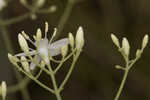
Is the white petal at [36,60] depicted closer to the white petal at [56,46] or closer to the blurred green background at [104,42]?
the white petal at [56,46]

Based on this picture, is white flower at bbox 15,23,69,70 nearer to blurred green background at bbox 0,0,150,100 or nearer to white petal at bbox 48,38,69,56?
white petal at bbox 48,38,69,56

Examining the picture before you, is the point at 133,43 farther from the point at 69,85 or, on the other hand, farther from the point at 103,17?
the point at 69,85

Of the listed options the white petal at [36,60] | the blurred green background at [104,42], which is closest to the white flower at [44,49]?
the white petal at [36,60]

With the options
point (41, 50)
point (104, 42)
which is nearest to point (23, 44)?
point (41, 50)

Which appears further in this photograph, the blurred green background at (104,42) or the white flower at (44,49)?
the blurred green background at (104,42)

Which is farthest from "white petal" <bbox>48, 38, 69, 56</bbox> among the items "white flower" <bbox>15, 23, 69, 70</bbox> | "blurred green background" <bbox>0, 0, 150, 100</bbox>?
"blurred green background" <bbox>0, 0, 150, 100</bbox>

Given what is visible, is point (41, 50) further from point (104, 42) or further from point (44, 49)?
point (104, 42)

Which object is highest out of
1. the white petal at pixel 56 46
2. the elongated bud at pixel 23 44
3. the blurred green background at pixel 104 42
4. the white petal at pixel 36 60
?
the elongated bud at pixel 23 44

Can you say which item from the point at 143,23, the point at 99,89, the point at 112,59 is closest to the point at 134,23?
the point at 143,23
